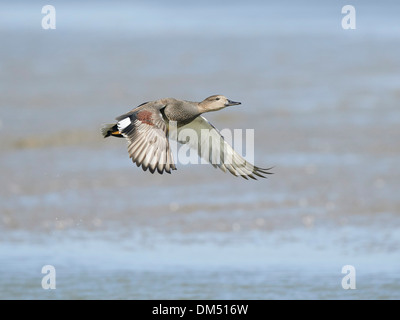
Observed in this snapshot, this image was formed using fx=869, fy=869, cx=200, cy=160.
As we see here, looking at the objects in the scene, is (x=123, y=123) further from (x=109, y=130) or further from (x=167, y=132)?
(x=167, y=132)

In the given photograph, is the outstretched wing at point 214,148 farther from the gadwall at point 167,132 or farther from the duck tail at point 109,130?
the duck tail at point 109,130

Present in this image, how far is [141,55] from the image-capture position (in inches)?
845

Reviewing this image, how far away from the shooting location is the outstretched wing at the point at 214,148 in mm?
7617

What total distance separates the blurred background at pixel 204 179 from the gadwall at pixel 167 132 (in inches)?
58.6

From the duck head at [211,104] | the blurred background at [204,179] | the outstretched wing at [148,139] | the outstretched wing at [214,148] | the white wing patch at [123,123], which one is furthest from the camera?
the blurred background at [204,179]

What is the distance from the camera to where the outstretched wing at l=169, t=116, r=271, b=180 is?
7.62 meters

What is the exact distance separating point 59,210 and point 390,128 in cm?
645

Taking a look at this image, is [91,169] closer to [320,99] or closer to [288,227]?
[288,227]

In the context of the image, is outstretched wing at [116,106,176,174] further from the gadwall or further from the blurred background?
the blurred background

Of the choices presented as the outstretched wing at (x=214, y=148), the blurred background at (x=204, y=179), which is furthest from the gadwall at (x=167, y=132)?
the blurred background at (x=204, y=179)

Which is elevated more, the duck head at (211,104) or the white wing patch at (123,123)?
the duck head at (211,104)

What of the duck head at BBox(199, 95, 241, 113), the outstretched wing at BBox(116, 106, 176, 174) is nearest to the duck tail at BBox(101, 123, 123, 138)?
the outstretched wing at BBox(116, 106, 176, 174)
